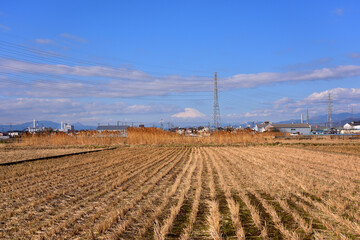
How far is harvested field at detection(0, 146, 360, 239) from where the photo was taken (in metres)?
5.58

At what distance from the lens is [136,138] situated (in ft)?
115

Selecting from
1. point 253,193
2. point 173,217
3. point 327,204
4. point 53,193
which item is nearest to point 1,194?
point 53,193

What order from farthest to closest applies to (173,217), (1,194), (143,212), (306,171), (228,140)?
(228,140), (306,171), (1,194), (143,212), (173,217)

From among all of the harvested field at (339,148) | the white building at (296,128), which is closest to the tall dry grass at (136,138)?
the harvested field at (339,148)

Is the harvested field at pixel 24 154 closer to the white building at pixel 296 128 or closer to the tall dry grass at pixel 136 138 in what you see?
the tall dry grass at pixel 136 138

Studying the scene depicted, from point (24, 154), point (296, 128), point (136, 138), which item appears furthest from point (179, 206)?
point (296, 128)

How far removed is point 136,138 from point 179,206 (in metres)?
28.2

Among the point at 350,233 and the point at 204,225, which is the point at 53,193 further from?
the point at 350,233

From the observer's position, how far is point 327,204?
753cm

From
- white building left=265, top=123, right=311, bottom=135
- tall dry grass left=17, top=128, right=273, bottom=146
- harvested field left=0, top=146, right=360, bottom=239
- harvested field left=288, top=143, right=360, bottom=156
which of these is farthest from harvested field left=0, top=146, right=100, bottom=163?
white building left=265, top=123, right=311, bottom=135

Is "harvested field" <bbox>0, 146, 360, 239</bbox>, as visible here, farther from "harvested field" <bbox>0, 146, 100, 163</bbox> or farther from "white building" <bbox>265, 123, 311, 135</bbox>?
"white building" <bbox>265, 123, 311, 135</bbox>

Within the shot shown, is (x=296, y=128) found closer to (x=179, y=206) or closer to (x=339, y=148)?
(x=339, y=148)

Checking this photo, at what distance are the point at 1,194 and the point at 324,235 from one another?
25.6 feet

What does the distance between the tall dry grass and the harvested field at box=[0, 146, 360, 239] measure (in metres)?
22.9
